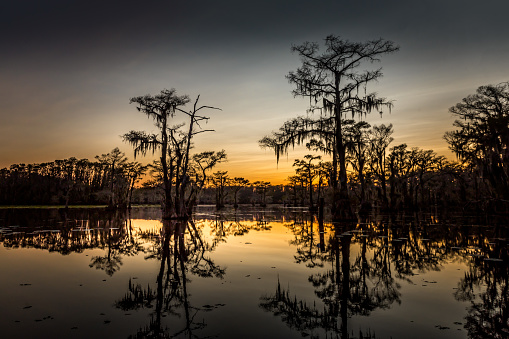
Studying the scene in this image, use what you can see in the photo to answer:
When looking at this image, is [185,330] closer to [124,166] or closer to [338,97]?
[338,97]

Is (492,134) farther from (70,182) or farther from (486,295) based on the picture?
(70,182)

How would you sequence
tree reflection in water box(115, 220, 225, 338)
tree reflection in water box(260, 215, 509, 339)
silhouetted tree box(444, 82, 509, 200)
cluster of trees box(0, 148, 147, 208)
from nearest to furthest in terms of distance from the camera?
tree reflection in water box(115, 220, 225, 338) < tree reflection in water box(260, 215, 509, 339) < silhouetted tree box(444, 82, 509, 200) < cluster of trees box(0, 148, 147, 208)

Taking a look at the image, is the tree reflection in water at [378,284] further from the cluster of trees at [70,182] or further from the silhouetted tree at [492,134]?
the cluster of trees at [70,182]

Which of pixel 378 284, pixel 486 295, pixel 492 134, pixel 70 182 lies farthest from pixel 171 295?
→ pixel 70 182

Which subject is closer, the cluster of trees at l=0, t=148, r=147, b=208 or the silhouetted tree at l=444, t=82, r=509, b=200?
the silhouetted tree at l=444, t=82, r=509, b=200

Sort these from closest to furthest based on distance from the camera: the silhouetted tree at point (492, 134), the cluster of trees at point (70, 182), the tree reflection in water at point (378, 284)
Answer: the tree reflection in water at point (378, 284), the silhouetted tree at point (492, 134), the cluster of trees at point (70, 182)

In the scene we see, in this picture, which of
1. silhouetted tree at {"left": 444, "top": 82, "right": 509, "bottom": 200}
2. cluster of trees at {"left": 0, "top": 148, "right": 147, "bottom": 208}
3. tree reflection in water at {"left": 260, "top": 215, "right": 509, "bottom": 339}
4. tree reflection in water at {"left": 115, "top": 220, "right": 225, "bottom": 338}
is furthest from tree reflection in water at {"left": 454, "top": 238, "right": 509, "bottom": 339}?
cluster of trees at {"left": 0, "top": 148, "right": 147, "bottom": 208}

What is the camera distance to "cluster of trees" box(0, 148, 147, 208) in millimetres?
53781

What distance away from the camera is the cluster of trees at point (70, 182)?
53.8m

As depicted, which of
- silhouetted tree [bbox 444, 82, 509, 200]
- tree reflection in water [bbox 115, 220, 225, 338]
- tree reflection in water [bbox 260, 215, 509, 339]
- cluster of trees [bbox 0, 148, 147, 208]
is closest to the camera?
tree reflection in water [bbox 115, 220, 225, 338]

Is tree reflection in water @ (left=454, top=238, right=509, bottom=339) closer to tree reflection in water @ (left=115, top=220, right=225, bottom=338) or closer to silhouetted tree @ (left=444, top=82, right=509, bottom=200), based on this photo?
tree reflection in water @ (left=115, top=220, right=225, bottom=338)

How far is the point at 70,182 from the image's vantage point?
177 ft

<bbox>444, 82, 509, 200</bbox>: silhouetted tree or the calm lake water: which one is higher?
<bbox>444, 82, 509, 200</bbox>: silhouetted tree

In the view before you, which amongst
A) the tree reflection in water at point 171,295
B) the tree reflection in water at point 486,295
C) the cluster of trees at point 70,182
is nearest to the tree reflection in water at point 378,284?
the tree reflection in water at point 486,295
